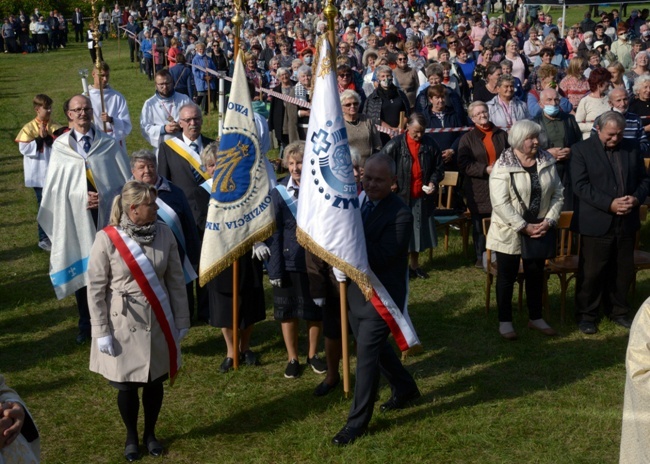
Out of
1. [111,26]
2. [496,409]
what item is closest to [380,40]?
[496,409]

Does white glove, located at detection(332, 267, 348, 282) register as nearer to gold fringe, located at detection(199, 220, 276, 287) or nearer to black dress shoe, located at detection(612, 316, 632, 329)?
gold fringe, located at detection(199, 220, 276, 287)

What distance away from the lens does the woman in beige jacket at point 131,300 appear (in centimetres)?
593

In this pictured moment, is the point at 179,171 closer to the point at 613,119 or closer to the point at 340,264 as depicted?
the point at 340,264

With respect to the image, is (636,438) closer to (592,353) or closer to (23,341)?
(592,353)

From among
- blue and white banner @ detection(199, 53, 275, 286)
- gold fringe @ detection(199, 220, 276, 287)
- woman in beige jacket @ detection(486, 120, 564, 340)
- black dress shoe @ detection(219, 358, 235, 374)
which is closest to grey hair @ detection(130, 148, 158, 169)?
blue and white banner @ detection(199, 53, 275, 286)

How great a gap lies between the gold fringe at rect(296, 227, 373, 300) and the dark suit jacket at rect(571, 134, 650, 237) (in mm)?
3100

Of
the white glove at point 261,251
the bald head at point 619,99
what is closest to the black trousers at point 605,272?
the bald head at point 619,99

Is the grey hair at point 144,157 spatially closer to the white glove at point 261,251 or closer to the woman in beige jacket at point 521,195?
the white glove at point 261,251

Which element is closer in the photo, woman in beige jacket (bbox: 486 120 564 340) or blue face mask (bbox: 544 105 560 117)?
woman in beige jacket (bbox: 486 120 564 340)

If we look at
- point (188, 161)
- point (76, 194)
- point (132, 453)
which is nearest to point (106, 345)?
point (132, 453)

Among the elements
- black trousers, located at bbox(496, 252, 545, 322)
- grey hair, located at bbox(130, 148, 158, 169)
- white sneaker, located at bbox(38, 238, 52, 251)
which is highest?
grey hair, located at bbox(130, 148, 158, 169)

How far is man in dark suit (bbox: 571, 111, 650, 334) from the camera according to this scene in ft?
27.2

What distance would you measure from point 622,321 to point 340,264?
364 cm

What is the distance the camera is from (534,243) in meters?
8.16
